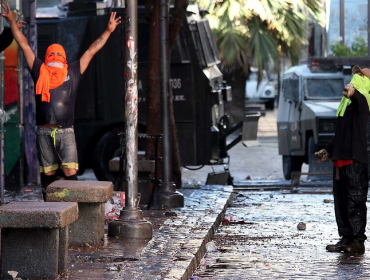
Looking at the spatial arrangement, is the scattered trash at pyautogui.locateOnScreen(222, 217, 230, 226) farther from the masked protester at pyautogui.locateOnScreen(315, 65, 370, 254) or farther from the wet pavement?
the masked protester at pyautogui.locateOnScreen(315, 65, 370, 254)

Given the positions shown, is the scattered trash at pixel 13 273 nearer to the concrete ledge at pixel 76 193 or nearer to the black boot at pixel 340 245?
the concrete ledge at pixel 76 193

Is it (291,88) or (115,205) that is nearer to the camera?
(115,205)

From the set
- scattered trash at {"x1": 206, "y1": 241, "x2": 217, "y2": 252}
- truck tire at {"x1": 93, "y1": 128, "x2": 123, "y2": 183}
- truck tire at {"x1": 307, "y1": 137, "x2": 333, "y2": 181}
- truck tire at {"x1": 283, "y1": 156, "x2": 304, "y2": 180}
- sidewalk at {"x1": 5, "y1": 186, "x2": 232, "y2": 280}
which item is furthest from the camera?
truck tire at {"x1": 283, "y1": 156, "x2": 304, "y2": 180}

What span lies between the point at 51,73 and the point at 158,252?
2.12 meters

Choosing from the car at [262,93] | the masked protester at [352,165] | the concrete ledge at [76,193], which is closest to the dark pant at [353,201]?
the masked protester at [352,165]

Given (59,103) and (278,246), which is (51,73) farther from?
(278,246)

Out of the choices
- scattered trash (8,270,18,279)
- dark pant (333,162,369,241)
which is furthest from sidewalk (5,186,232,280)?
dark pant (333,162,369,241)

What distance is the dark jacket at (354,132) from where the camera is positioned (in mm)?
10062

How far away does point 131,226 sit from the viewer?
9.73m

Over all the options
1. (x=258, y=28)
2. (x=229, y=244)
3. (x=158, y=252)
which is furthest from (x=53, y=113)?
(x=258, y=28)

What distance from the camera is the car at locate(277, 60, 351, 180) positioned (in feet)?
62.7

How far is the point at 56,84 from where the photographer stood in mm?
9828

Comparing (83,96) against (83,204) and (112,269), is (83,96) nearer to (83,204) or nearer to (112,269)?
(83,204)

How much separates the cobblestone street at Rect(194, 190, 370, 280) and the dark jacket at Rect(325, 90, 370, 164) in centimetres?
97
